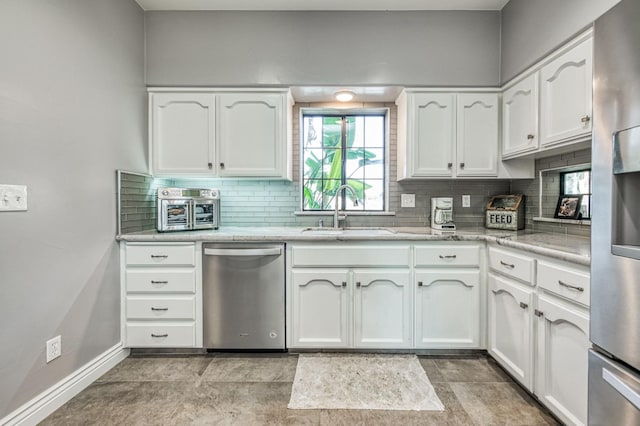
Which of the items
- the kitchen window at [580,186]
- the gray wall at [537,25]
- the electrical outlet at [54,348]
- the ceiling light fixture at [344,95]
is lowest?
the electrical outlet at [54,348]

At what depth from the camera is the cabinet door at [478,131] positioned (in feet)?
7.66

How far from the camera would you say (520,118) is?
6.91 feet

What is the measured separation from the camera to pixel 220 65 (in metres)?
2.34

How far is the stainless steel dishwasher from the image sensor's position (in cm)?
208

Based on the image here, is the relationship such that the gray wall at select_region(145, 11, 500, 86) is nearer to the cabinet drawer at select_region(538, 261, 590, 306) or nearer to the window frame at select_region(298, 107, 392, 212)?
the window frame at select_region(298, 107, 392, 212)

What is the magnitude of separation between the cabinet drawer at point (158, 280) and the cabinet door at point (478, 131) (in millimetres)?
2266

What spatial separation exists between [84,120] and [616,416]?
9.15 ft

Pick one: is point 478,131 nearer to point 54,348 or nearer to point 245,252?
point 245,252

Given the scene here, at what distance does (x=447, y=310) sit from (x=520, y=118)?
146 centimetres

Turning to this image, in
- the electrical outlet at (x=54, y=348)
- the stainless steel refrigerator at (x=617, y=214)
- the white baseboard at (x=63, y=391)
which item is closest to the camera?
the stainless steel refrigerator at (x=617, y=214)

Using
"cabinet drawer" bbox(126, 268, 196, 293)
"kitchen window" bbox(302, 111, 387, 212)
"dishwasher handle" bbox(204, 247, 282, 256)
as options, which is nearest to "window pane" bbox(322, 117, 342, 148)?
"kitchen window" bbox(302, 111, 387, 212)

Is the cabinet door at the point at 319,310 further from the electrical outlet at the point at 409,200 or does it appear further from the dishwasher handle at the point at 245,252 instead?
the electrical outlet at the point at 409,200

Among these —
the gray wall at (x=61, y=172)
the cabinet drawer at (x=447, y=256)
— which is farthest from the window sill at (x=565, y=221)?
the gray wall at (x=61, y=172)

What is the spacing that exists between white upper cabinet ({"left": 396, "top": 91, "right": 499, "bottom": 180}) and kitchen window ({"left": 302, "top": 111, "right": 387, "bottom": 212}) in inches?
17.8
